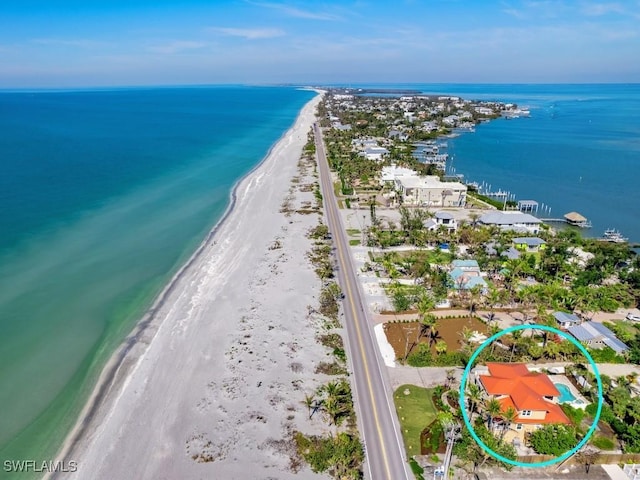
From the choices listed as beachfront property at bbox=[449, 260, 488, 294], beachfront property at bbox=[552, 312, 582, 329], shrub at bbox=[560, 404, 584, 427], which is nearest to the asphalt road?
beachfront property at bbox=[449, 260, 488, 294]

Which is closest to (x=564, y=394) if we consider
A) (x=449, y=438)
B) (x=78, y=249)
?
(x=449, y=438)

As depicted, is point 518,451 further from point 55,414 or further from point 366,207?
point 366,207

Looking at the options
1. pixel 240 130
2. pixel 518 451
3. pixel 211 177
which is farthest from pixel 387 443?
pixel 240 130

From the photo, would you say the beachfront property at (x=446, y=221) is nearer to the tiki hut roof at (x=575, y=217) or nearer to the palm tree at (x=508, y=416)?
the tiki hut roof at (x=575, y=217)

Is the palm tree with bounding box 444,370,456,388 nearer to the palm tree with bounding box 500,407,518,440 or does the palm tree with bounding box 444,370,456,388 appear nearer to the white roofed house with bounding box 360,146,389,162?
the palm tree with bounding box 500,407,518,440

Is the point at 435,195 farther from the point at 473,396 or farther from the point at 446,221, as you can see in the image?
the point at 473,396
